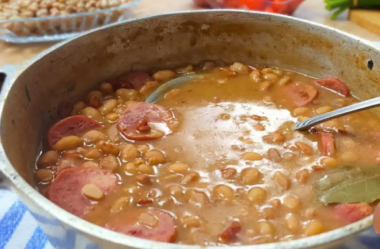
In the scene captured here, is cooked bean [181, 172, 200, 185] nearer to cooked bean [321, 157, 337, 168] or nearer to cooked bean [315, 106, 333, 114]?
cooked bean [321, 157, 337, 168]

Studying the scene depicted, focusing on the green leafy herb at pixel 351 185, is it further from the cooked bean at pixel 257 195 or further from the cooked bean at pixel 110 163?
the cooked bean at pixel 110 163

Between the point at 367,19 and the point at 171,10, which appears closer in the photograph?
the point at 367,19

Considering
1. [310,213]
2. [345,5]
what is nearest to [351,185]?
[310,213]

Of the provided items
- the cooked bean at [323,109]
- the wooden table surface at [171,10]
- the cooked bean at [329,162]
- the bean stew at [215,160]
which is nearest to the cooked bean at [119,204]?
the bean stew at [215,160]

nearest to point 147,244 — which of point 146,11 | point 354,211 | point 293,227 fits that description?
point 293,227

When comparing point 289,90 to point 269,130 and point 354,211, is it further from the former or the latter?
point 354,211

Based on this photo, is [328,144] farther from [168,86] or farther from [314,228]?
[168,86]
